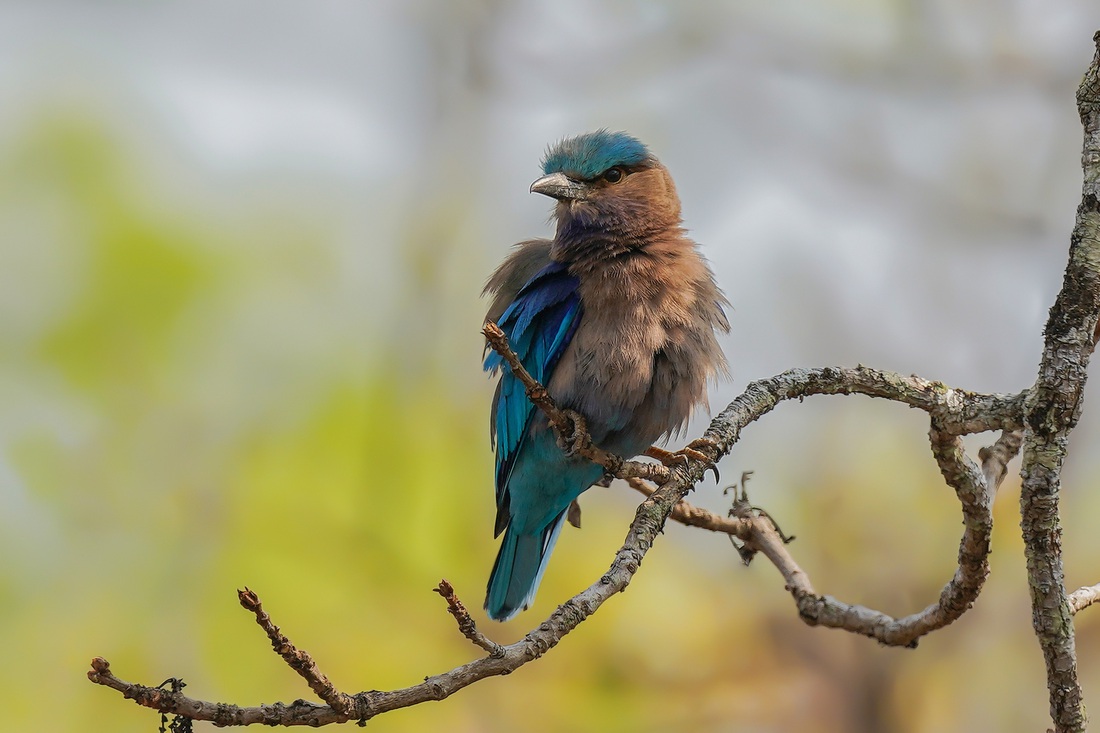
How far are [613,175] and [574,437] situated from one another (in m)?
1.56

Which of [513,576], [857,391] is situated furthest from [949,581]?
[513,576]

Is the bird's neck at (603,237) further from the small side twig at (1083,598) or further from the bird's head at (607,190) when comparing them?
the small side twig at (1083,598)

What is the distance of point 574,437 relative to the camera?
412cm

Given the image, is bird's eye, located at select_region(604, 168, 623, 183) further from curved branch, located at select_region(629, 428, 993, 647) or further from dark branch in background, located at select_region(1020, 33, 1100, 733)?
dark branch in background, located at select_region(1020, 33, 1100, 733)

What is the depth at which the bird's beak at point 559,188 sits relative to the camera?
4934 mm

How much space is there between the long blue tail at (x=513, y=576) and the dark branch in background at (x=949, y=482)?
100 cm

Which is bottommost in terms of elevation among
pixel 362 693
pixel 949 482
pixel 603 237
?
pixel 362 693

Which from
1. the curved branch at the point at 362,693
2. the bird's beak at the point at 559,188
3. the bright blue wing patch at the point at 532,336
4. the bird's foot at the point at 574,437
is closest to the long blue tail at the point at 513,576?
the bright blue wing patch at the point at 532,336

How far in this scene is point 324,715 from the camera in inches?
84.8

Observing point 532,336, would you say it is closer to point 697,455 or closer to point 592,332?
point 592,332

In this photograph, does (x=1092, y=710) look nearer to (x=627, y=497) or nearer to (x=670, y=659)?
(x=670, y=659)

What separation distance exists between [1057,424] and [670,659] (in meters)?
4.69

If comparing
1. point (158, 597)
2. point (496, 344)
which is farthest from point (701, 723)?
point (496, 344)

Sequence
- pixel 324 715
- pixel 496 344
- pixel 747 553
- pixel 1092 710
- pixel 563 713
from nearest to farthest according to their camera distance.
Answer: pixel 324 715
pixel 496 344
pixel 747 553
pixel 1092 710
pixel 563 713
